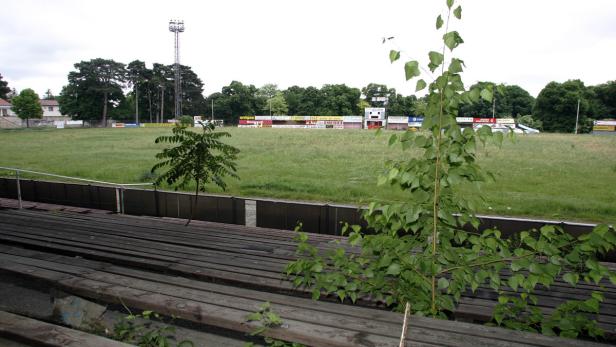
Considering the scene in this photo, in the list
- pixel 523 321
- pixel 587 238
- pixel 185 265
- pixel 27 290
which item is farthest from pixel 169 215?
pixel 587 238

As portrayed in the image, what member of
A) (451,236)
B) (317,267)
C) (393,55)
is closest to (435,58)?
(393,55)

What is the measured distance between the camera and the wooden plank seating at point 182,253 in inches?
140

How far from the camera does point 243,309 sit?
2969 millimetres

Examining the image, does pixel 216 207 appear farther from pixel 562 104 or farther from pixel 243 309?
pixel 562 104

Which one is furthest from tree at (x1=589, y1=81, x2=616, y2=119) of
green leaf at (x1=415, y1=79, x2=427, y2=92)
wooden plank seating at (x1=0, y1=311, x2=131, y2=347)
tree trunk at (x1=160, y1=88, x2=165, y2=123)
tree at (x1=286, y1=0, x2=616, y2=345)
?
wooden plank seating at (x1=0, y1=311, x2=131, y2=347)

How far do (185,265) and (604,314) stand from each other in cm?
360

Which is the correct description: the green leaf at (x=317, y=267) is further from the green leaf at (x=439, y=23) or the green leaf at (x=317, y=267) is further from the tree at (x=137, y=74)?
the tree at (x=137, y=74)

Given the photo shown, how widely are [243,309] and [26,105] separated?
10021cm

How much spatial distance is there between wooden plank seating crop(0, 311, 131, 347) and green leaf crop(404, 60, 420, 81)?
7.32 feet

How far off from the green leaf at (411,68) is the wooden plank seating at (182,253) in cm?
A: 150

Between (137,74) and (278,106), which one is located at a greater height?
(137,74)

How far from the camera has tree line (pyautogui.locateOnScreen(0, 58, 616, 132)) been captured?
69.2 m

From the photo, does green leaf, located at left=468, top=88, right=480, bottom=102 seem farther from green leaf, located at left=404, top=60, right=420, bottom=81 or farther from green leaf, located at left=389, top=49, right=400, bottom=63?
green leaf, located at left=389, top=49, right=400, bottom=63

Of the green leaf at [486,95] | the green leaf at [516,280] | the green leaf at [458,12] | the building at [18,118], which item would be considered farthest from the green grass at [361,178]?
the building at [18,118]
